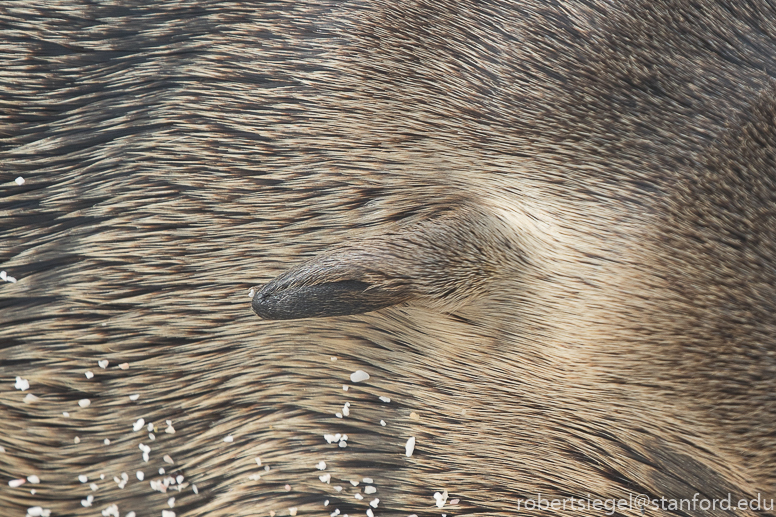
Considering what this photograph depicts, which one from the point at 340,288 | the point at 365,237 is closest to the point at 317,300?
the point at 340,288

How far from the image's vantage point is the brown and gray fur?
1.22 m

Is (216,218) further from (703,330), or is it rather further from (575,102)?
(703,330)

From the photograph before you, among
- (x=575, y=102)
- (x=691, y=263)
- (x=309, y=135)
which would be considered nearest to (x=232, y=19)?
(x=309, y=135)

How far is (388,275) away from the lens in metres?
1.19

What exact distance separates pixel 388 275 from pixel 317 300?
146 millimetres

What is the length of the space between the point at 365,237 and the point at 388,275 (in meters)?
0.12

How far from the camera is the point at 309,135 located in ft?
4.32

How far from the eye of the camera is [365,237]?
1.28 metres

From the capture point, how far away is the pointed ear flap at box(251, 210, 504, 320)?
119 centimetres

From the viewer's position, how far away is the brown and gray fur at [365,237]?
4.00 feet

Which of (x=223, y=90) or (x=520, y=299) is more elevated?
(x=223, y=90)

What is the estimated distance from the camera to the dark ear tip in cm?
118

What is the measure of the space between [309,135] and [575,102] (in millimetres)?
560

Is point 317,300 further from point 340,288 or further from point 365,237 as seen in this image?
point 365,237
